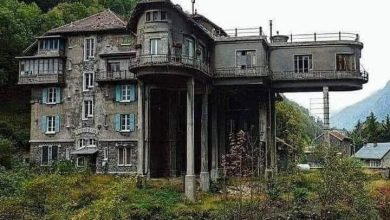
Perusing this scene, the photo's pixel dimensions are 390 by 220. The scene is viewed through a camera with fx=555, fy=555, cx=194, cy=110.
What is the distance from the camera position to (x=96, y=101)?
4950 cm

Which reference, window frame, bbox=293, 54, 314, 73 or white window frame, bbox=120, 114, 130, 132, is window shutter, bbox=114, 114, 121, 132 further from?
window frame, bbox=293, 54, 314, 73

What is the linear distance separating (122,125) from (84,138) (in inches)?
147

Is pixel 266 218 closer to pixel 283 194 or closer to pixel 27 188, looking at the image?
pixel 283 194

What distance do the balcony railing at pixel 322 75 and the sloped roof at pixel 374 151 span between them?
1430 inches

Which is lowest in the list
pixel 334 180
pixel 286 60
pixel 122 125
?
pixel 334 180

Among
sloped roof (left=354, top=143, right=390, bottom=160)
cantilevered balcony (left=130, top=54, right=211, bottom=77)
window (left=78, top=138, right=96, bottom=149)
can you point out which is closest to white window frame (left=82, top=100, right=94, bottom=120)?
window (left=78, top=138, right=96, bottom=149)

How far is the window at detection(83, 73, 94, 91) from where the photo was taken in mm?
49719

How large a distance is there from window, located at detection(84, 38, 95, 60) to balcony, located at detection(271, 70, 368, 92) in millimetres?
16098

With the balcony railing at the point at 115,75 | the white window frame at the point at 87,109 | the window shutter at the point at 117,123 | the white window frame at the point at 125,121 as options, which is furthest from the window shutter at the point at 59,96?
the white window frame at the point at 125,121

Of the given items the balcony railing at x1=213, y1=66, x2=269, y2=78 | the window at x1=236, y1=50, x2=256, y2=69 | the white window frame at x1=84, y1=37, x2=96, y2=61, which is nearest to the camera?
the balcony railing at x1=213, y1=66, x2=269, y2=78

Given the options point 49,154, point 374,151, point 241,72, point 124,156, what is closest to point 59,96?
point 49,154

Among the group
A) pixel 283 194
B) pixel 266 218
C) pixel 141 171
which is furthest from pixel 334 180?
pixel 141 171

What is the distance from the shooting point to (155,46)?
40.6 metres

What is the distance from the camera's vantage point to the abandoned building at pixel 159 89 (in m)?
46.0
